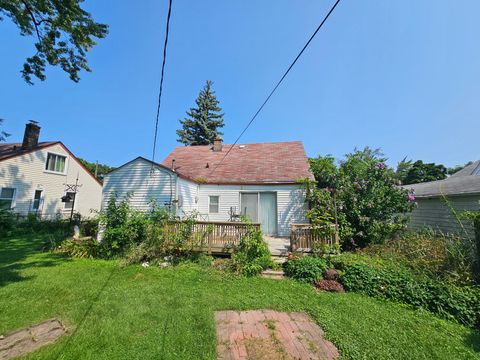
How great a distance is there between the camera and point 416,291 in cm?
460

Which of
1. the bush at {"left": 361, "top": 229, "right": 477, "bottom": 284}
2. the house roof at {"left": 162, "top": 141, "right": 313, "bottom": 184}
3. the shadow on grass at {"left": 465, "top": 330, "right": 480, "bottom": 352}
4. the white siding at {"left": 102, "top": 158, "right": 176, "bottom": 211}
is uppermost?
the house roof at {"left": 162, "top": 141, "right": 313, "bottom": 184}

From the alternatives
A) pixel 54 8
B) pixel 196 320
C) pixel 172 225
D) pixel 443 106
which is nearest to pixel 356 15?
pixel 196 320

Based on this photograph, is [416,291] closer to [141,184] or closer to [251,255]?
[251,255]

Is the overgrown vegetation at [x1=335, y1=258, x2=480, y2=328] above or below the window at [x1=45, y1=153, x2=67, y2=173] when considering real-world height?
below

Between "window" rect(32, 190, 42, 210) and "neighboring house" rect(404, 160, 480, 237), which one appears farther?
"window" rect(32, 190, 42, 210)

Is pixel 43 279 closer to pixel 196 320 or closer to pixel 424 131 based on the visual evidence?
pixel 196 320

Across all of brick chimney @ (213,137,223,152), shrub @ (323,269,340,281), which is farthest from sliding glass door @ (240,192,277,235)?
brick chimney @ (213,137,223,152)

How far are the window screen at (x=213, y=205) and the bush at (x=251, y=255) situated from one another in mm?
4865

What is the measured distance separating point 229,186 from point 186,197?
95.7 inches

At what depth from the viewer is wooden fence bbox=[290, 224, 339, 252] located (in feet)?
22.5

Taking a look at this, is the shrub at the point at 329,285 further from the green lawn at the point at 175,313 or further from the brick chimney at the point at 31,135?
the brick chimney at the point at 31,135

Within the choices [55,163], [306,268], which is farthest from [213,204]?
[55,163]

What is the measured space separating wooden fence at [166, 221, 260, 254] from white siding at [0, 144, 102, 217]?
9.80 metres

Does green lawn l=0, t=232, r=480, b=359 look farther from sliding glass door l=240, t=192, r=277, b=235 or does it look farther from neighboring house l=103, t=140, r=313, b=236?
sliding glass door l=240, t=192, r=277, b=235
